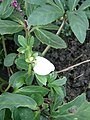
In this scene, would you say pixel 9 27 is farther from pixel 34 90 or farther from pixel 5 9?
pixel 34 90

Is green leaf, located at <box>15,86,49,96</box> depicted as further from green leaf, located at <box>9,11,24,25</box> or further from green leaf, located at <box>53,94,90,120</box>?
green leaf, located at <box>9,11,24,25</box>

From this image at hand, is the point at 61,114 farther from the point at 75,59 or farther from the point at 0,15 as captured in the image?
the point at 75,59

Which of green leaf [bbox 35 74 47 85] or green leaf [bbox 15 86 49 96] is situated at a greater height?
green leaf [bbox 35 74 47 85]

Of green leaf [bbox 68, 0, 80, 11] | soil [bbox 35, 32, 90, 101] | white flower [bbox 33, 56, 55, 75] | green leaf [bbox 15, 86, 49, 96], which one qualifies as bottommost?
soil [bbox 35, 32, 90, 101]

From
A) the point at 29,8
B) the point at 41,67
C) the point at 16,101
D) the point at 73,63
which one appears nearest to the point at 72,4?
the point at 29,8

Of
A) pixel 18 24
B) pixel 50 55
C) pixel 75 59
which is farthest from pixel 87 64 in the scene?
pixel 18 24

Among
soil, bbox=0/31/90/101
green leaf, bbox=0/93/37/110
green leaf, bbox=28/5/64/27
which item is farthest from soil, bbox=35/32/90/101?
green leaf, bbox=0/93/37/110
